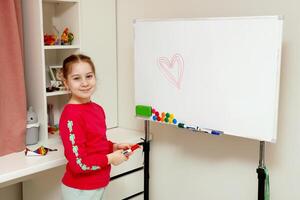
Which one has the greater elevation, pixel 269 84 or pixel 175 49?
pixel 175 49

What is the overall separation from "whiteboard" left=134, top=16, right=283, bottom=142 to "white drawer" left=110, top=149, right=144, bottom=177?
0.39m

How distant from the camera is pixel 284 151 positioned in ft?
6.71

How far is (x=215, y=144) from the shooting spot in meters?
2.32

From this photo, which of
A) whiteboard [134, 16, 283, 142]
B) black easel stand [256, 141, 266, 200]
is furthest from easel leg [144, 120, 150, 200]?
black easel stand [256, 141, 266, 200]

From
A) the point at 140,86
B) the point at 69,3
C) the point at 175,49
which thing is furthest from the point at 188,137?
the point at 69,3

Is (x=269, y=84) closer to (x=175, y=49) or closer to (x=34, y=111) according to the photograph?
(x=175, y=49)

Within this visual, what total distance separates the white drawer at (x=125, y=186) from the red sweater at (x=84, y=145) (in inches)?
19.4

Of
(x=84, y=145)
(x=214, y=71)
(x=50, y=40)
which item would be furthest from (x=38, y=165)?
(x=214, y=71)

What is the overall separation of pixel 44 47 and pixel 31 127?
0.48 metres

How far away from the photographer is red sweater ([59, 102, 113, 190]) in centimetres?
181

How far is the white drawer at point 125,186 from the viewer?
2.46 metres

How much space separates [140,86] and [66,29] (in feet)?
2.14

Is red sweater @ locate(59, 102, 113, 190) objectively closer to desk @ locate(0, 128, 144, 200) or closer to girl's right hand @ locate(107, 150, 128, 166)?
girl's right hand @ locate(107, 150, 128, 166)

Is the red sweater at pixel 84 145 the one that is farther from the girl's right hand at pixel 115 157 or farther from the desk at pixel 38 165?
the desk at pixel 38 165
